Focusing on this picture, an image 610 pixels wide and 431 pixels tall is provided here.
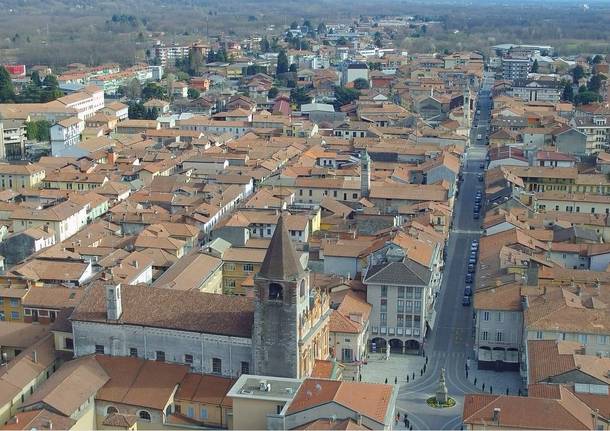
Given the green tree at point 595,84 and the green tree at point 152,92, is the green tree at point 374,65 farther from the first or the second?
the green tree at point 152,92

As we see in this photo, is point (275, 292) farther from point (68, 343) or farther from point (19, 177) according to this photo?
point (19, 177)

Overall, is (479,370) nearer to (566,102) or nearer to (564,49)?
(566,102)

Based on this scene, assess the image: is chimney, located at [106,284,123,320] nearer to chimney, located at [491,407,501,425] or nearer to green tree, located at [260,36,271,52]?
chimney, located at [491,407,501,425]

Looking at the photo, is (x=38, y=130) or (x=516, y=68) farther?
(x=516, y=68)

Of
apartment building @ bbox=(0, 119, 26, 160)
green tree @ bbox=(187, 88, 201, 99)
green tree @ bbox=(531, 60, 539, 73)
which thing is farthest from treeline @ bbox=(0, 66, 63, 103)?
green tree @ bbox=(531, 60, 539, 73)

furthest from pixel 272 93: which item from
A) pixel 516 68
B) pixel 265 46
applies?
pixel 265 46

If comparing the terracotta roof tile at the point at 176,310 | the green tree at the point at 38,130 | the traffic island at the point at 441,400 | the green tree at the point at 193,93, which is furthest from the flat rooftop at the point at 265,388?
the green tree at the point at 193,93
